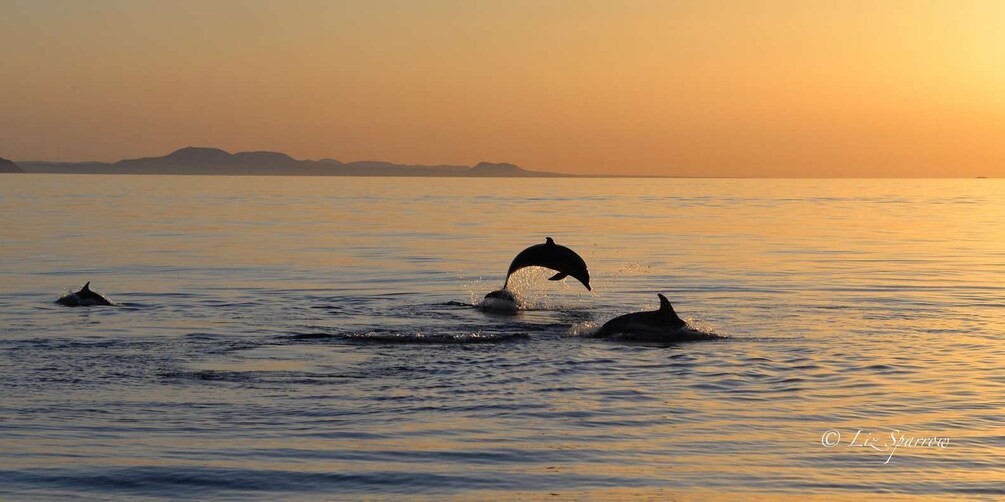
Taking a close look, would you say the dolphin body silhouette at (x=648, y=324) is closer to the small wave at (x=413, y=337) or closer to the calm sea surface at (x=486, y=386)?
the calm sea surface at (x=486, y=386)

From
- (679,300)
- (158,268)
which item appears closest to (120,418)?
(679,300)

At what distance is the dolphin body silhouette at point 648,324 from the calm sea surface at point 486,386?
23.9 inches

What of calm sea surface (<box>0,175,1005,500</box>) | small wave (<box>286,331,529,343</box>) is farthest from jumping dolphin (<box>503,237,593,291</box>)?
small wave (<box>286,331,529,343</box>)

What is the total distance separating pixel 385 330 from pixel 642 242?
30.7 m

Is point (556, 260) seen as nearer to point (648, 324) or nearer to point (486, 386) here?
point (648, 324)

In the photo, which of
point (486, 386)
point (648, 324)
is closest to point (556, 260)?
point (648, 324)

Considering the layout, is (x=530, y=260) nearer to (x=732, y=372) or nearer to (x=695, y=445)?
(x=732, y=372)

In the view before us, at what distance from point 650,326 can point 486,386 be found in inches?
207

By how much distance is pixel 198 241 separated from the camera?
4716cm

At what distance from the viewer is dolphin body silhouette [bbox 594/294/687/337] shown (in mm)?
20203

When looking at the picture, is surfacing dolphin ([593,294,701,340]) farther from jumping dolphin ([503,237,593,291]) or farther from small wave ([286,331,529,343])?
jumping dolphin ([503,237,593,291])

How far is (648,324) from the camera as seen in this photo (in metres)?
20.3

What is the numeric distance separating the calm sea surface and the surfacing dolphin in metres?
0.55

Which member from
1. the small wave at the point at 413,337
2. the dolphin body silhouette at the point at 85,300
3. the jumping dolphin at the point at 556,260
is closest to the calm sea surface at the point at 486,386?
the small wave at the point at 413,337
